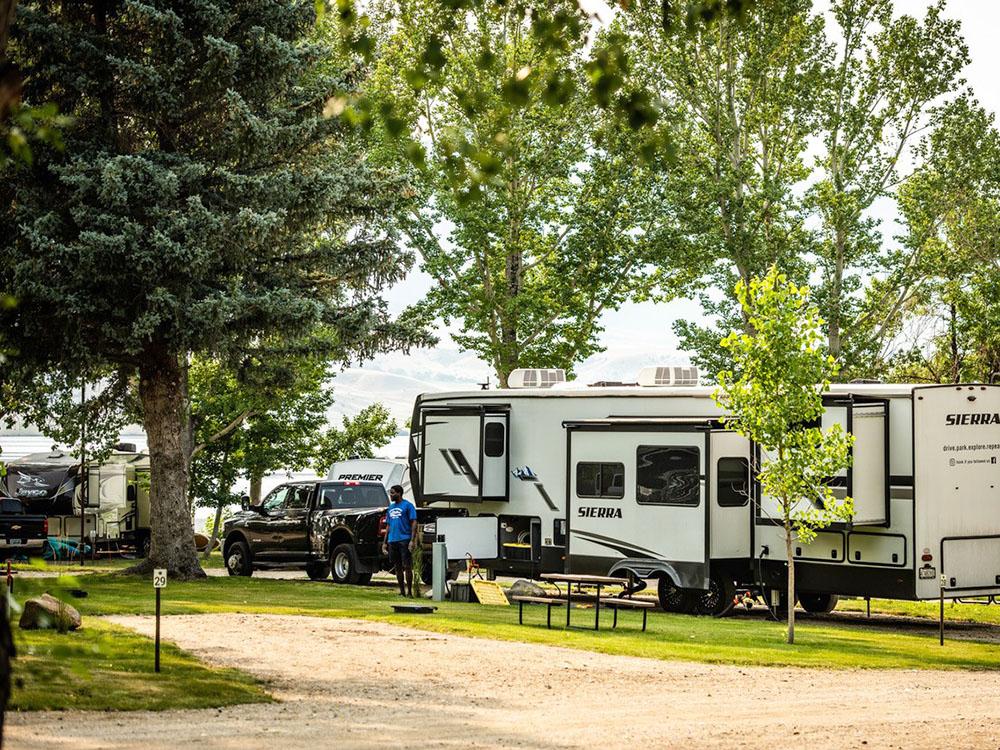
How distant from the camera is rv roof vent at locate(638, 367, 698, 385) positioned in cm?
2402

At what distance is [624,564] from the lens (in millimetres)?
22328

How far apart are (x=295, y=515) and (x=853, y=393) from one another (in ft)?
39.9

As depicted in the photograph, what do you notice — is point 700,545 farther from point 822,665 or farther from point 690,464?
point 822,665

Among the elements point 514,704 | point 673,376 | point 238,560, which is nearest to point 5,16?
point 514,704

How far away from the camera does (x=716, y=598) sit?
21.9m

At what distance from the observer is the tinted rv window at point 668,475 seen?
70.8 feet

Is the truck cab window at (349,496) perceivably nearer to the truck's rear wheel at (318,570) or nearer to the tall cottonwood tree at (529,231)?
the truck's rear wheel at (318,570)

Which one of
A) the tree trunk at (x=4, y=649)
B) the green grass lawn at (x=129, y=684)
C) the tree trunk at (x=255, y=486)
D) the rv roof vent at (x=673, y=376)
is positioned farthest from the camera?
the tree trunk at (x=255, y=486)

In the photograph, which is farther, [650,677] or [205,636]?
[205,636]

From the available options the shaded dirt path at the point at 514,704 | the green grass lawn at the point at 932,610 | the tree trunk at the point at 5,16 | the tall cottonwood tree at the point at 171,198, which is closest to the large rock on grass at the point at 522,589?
the shaded dirt path at the point at 514,704

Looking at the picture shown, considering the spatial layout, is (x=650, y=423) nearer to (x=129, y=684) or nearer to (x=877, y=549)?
(x=877, y=549)

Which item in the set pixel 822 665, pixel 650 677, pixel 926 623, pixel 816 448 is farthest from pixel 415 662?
Result: pixel 926 623

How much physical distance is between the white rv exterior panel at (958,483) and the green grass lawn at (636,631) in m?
1.24

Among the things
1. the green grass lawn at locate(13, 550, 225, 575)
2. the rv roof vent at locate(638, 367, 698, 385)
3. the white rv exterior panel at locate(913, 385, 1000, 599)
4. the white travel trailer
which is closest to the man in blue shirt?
the rv roof vent at locate(638, 367, 698, 385)
